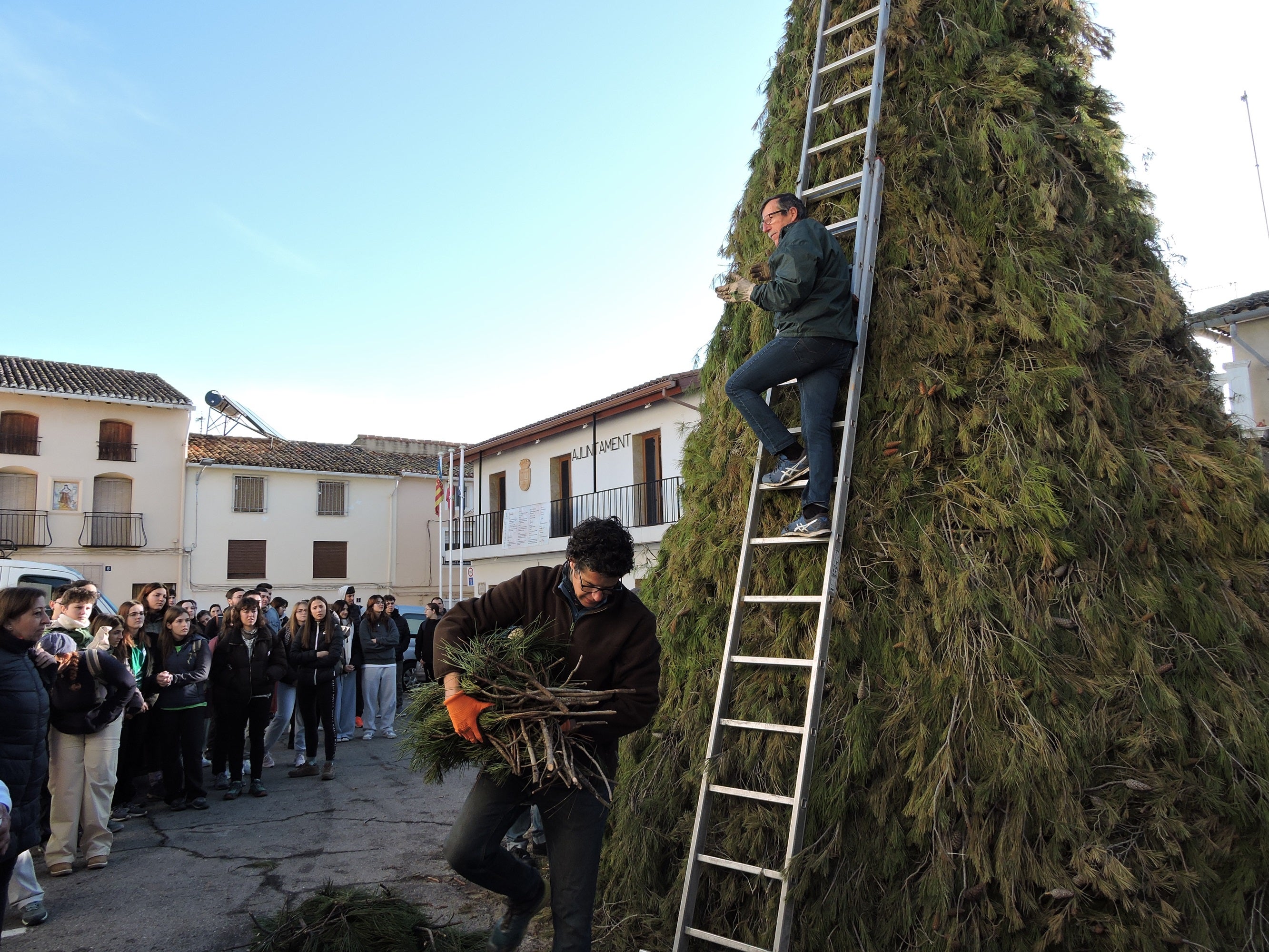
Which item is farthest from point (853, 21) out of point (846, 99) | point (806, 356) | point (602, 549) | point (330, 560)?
point (330, 560)

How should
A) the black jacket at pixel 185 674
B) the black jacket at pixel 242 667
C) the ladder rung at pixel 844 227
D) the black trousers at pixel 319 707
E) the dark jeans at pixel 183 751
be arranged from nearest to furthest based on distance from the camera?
the ladder rung at pixel 844 227 < the black jacket at pixel 185 674 < the dark jeans at pixel 183 751 < the black jacket at pixel 242 667 < the black trousers at pixel 319 707

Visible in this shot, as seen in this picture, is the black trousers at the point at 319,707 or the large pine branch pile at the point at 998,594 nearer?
the large pine branch pile at the point at 998,594

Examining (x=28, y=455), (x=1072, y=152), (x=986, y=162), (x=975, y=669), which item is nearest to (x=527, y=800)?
(x=975, y=669)

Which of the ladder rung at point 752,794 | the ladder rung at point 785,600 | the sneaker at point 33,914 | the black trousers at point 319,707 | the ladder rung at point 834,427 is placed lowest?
the sneaker at point 33,914

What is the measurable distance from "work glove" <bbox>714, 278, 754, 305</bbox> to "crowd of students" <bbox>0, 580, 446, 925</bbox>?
3.77 m

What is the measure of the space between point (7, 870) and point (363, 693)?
7.80m

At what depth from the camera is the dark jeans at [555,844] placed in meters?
3.42

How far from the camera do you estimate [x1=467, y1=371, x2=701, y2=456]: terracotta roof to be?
812 inches

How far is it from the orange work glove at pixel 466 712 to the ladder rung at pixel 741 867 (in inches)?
46.0

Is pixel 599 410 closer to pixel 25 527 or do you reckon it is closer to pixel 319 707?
pixel 319 707

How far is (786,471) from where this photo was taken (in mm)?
4391

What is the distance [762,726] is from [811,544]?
0.95 meters

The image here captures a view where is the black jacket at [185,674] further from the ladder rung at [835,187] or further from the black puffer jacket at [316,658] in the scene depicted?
the ladder rung at [835,187]

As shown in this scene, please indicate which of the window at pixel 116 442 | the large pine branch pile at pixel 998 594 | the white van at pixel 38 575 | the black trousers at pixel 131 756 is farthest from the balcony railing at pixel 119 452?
the large pine branch pile at pixel 998 594
